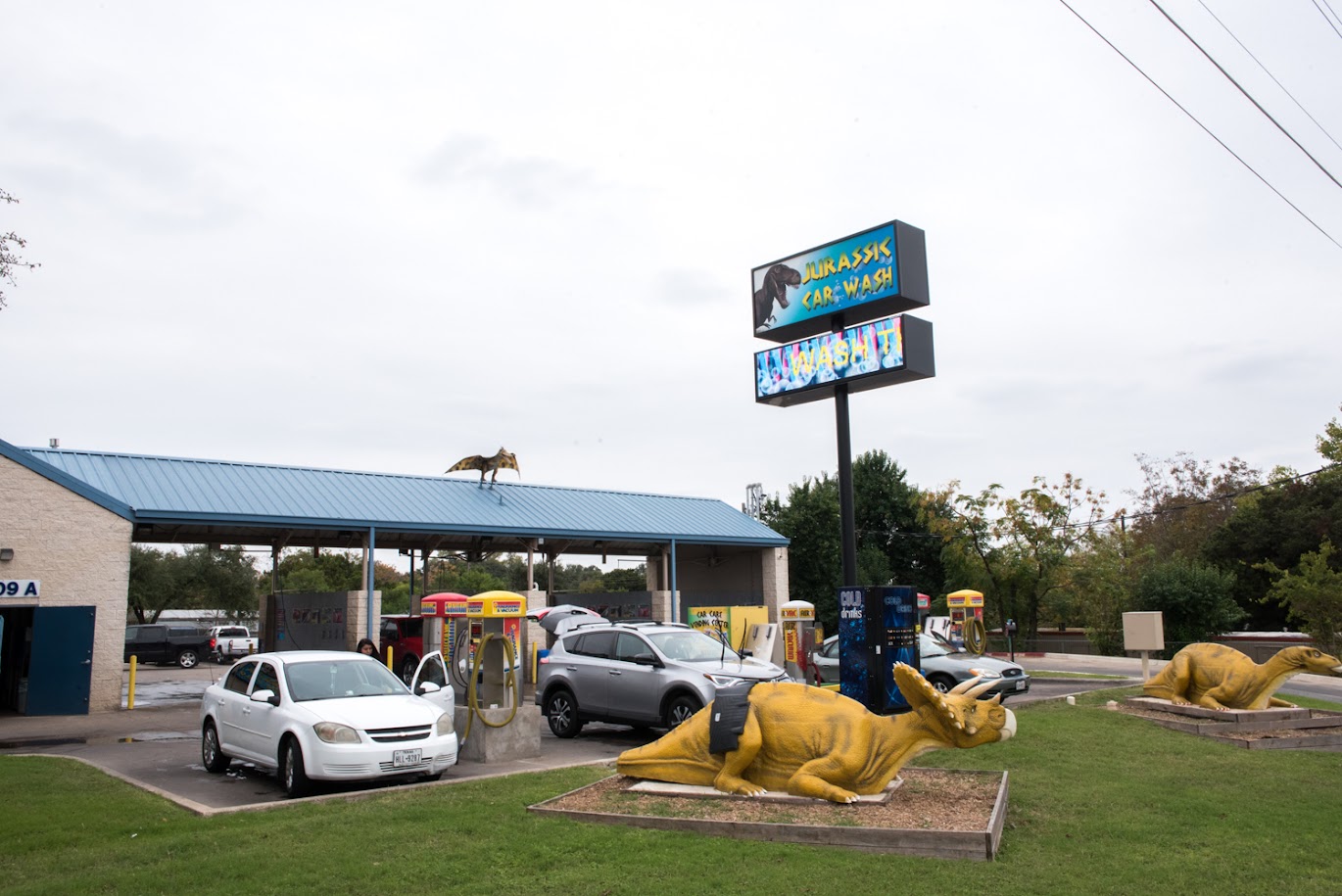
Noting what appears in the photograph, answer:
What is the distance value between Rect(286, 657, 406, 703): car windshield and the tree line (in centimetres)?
2207

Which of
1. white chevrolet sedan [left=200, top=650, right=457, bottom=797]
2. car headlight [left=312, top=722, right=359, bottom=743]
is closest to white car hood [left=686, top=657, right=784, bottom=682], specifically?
white chevrolet sedan [left=200, top=650, right=457, bottom=797]

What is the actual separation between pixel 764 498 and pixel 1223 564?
20410 millimetres

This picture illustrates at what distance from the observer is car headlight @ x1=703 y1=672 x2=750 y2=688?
12641 millimetres

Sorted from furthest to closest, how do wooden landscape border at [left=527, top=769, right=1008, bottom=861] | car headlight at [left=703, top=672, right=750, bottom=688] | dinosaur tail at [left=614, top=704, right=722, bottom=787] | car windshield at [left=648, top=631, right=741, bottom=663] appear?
1. car windshield at [left=648, top=631, right=741, bottom=663]
2. car headlight at [left=703, top=672, right=750, bottom=688]
3. dinosaur tail at [left=614, top=704, right=722, bottom=787]
4. wooden landscape border at [left=527, top=769, right=1008, bottom=861]

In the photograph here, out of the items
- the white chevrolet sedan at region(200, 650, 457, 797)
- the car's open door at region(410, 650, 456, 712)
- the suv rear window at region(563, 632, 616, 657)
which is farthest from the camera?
the suv rear window at region(563, 632, 616, 657)

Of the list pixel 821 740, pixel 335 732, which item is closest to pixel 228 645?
pixel 335 732

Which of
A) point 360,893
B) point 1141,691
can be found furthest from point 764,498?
point 360,893

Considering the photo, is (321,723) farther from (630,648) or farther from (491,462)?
(491,462)

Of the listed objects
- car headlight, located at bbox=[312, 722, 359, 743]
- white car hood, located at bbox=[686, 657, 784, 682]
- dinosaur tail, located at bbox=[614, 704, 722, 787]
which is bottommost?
dinosaur tail, located at bbox=[614, 704, 722, 787]

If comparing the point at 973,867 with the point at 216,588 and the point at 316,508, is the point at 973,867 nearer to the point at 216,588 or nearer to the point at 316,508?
the point at 316,508

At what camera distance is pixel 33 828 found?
25.7 feet

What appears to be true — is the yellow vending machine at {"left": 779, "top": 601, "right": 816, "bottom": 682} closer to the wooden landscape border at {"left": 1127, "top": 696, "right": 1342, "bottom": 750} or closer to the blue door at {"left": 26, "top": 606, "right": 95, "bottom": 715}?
the wooden landscape border at {"left": 1127, "top": 696, "right": 1342, "bottom": 750}

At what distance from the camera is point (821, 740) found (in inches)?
333

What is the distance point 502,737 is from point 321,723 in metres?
2.65
